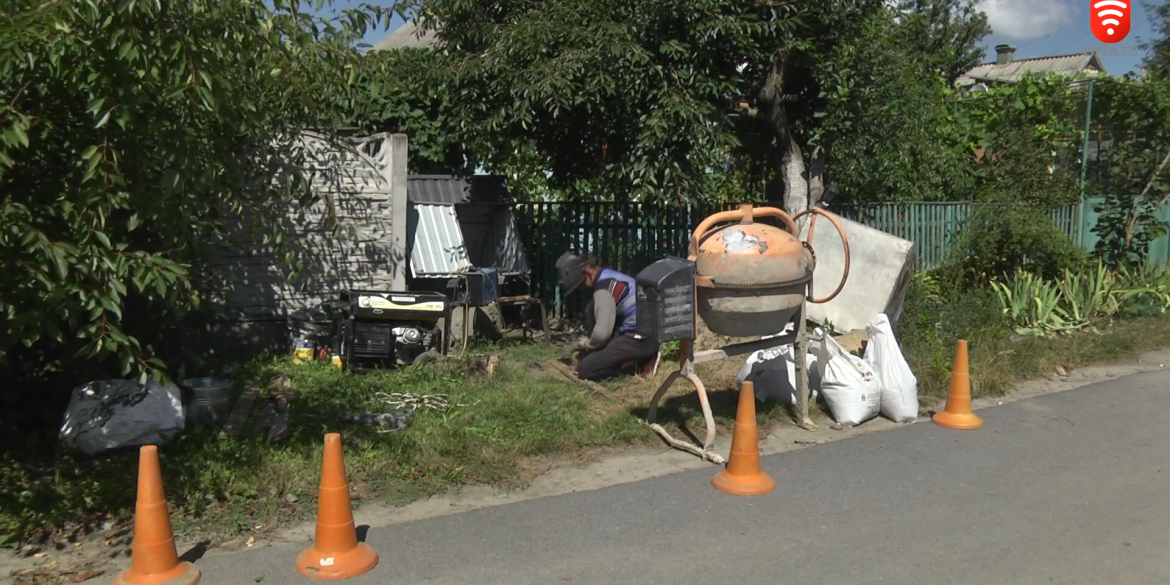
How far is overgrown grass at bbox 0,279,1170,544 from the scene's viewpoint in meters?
5.44

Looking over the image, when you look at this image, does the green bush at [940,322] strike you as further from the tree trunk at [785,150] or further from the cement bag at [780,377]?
the tree trunk at [785,150]

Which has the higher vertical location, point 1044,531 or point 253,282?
point 253,282

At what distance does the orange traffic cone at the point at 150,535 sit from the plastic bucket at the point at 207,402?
2.22 metres

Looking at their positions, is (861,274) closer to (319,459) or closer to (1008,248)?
(1008,248)

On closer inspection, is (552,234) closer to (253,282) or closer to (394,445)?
A: (253,282)

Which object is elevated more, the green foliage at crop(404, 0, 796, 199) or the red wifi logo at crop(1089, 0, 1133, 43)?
the red wifi logo at crop(1089, 0, 1133, 43)

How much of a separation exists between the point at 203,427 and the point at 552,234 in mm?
5591

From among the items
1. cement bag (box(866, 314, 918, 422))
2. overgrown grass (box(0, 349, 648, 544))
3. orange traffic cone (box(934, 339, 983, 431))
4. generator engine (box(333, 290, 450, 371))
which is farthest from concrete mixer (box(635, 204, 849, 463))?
generator engine (box(333, 290, 450, 371))

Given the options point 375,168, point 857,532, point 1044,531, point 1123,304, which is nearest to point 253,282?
point 375,168

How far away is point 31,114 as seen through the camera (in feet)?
16.0

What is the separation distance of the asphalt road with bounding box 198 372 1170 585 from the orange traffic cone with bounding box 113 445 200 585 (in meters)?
0.25

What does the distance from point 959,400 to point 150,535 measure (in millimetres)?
5857

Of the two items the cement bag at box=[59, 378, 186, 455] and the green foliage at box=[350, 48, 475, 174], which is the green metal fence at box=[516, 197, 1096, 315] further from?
the cement bag at box=[59, 378, 186, 455]

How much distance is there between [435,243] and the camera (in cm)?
1038
